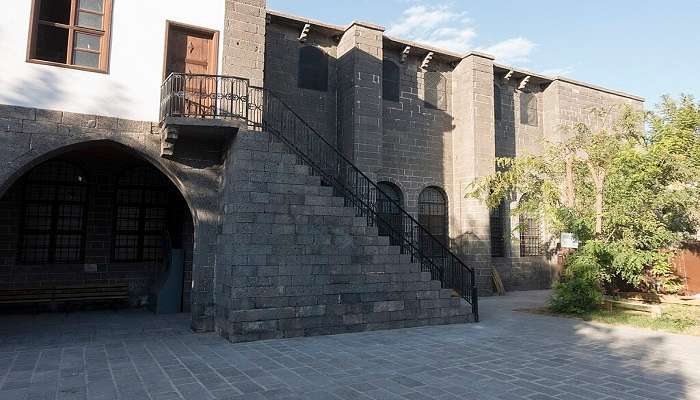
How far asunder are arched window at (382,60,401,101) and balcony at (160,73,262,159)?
6401 millimetres

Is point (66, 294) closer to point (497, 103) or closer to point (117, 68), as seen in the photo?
point (117, 68)

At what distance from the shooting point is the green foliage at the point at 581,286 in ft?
34.8

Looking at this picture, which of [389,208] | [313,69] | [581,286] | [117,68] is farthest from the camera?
[313,69]

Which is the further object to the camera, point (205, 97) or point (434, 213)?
point (434, 213)

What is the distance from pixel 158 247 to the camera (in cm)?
1194

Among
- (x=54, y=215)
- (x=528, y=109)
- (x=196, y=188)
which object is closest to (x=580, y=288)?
(x=196, y=188)

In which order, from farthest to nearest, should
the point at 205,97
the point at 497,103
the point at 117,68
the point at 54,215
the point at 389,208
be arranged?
the point at 497,103, the point at 389,208, the point at 54,215, the point at 205,97, the point at 117,68

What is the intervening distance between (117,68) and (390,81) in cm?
878

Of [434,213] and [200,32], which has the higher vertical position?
[200,32]

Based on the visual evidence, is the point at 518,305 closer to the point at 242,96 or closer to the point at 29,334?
the point at 242,96

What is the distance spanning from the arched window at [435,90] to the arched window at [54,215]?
10869 mm

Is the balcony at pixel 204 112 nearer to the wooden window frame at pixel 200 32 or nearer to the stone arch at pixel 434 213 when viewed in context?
the wooden window frame at pixel 200 32

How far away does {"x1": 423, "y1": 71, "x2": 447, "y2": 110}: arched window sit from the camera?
51.4 feet

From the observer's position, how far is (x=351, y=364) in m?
6.20
